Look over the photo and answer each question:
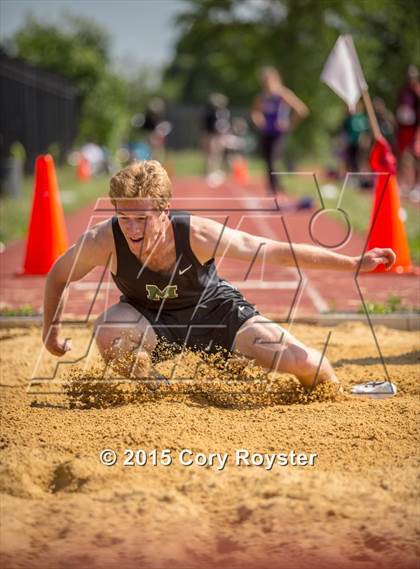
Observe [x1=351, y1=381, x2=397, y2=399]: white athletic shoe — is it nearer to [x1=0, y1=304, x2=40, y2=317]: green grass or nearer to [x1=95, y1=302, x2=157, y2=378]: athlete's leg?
[x1=95, y1=302, x2=157, y2=378]: athlete's leg

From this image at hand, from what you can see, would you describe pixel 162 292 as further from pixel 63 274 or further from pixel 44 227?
pixel 44 227

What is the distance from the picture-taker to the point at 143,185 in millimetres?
4539

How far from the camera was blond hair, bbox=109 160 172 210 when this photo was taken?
178 inches

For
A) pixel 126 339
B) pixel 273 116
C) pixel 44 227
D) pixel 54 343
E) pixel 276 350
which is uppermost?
pixel 273 116

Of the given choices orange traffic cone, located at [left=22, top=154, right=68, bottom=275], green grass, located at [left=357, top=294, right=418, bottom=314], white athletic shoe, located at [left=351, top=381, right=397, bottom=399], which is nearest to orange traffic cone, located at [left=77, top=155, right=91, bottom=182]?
orange traffic cone, located at [left=22, top=154, right=68, bottom=275]

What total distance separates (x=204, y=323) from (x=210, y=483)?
152 cm

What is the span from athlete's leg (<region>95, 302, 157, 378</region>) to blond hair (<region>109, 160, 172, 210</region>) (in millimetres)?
698

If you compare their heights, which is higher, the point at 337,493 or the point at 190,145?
the point at 190,145

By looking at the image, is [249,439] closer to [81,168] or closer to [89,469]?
[89,469]

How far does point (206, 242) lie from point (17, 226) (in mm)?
9156

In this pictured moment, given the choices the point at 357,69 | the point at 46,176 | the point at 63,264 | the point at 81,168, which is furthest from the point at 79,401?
the point at 81,168

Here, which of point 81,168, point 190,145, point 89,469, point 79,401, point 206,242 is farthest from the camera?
point 190,145

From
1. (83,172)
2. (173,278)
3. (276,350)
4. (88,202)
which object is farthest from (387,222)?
(83,172)

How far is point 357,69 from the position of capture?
29.3 ft
